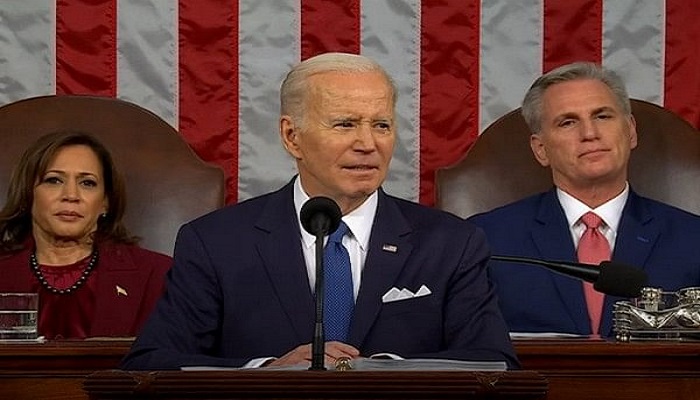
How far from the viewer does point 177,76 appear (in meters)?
5.32

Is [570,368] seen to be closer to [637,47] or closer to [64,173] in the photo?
[64,173]

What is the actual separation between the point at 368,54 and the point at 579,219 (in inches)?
44.3

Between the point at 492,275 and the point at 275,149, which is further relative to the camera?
the point at 275,149

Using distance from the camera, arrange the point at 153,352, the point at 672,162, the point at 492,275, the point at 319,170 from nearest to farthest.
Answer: the point at 153,352 → the point at 319,170 → the point at 492,275 → the point at 672,162

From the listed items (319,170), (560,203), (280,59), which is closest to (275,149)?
(280,59)

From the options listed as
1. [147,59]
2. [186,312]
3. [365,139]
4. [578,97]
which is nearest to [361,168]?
[365,139]

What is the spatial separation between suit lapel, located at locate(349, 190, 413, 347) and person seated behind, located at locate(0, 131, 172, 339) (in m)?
1.19

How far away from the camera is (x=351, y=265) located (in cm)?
362

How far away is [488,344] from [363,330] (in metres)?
0.28

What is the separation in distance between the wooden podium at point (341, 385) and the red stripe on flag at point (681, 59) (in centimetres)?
289

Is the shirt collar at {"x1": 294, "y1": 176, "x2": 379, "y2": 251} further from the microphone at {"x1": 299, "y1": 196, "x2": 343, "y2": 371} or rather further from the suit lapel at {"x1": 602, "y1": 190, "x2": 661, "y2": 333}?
the suit lapel at {"x1": 602, "y1": 190, "x2": 661, "y2": 333}

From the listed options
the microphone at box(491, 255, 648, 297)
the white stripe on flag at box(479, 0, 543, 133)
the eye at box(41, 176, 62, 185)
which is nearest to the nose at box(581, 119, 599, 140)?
the white stripe on flag at box(479, 0, 543, 133)

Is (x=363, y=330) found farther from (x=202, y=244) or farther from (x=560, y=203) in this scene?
(x=560, y=203)

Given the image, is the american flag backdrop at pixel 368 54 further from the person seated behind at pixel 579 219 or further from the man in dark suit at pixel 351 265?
the man in dark suit at pixel 351 265
